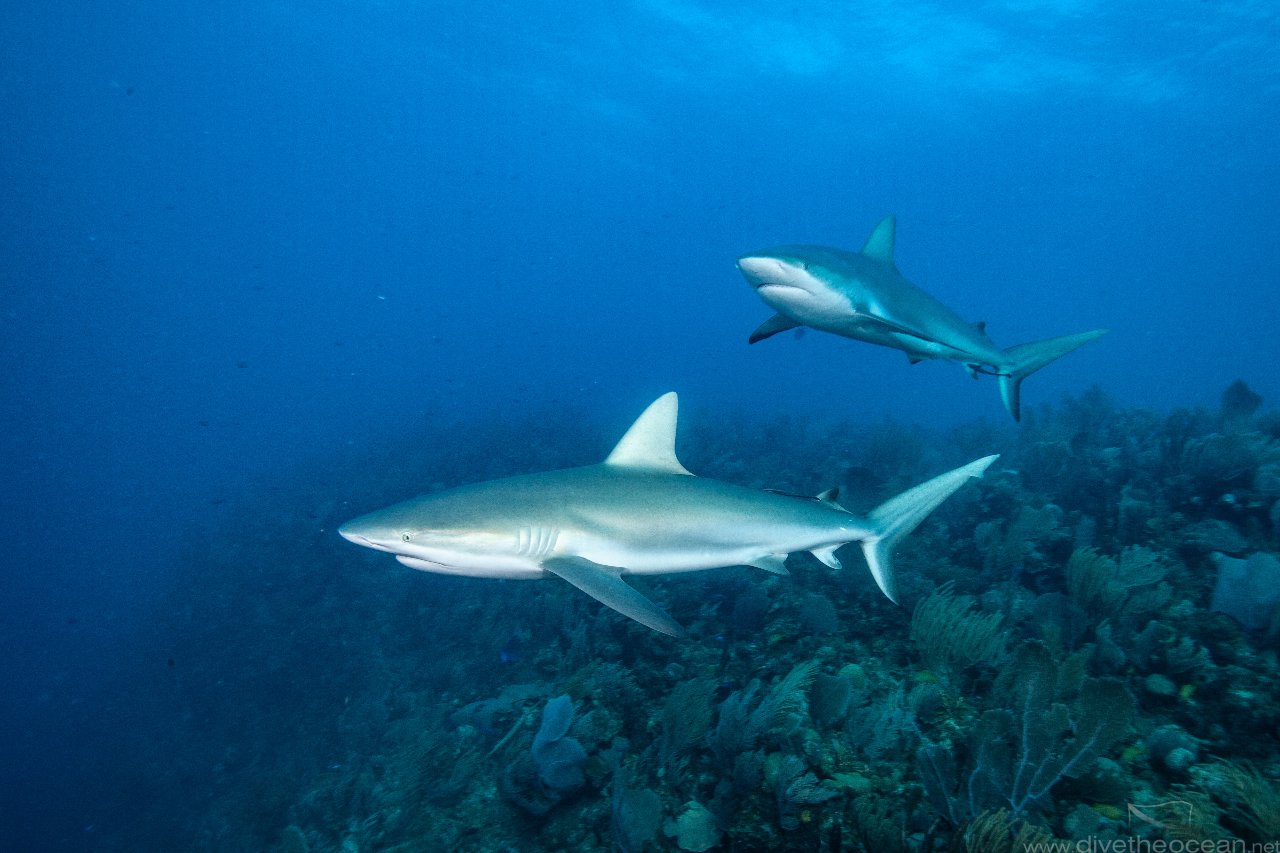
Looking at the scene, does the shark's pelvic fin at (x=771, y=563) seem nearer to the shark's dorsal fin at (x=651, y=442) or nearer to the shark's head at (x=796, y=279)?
the shark's dorsal fin at (x=651, y=442)

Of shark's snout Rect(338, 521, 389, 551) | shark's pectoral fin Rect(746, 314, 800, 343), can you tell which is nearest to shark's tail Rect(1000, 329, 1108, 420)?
shark's pectoral fin Rect(746, 314, 800, 343)

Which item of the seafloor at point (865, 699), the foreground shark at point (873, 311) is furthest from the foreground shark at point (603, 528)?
the foreground shark at point (873, 311)

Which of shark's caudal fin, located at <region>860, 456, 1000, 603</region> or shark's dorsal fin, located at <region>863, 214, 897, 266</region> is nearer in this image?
shark's caudal fin, located at <region>860, 456, 1000, 603</region>

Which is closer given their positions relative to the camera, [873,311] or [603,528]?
[603,528]

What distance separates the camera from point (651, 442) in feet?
13.3

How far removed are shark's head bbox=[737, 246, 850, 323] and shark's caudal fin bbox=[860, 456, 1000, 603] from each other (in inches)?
69.1

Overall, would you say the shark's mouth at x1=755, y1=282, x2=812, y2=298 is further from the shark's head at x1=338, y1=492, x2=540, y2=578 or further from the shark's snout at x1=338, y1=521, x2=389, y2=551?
the shark's snout at x1=338, y1=521, x2=389, y2=551

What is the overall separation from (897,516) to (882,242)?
3755 mm

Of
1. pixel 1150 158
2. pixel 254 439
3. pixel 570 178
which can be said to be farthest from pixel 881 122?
pixel 254 439

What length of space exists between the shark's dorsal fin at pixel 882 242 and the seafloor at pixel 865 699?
2.55 metres

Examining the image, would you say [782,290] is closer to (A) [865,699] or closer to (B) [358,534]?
(A) [865,699]

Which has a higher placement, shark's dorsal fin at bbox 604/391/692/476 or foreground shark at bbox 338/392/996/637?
shark's dorsal fin at bbox 604/391/692/476

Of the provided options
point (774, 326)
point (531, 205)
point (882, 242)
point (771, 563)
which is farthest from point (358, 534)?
point (531, 205)

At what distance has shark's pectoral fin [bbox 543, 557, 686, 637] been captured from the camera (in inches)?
117
